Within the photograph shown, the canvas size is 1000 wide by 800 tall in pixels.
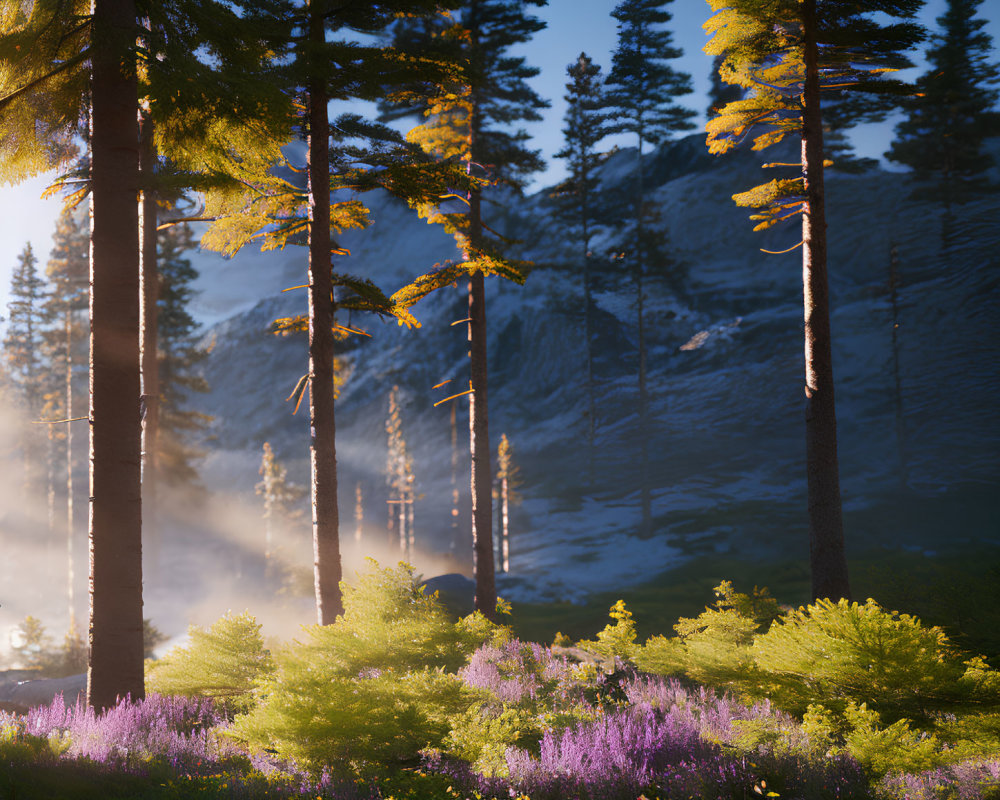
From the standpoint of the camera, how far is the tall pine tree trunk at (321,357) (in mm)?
9453

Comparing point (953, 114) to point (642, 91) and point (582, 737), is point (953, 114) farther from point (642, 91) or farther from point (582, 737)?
point (582, 737)

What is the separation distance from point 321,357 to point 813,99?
29.9 feet

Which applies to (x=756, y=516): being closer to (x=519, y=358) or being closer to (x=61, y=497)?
(x=519, y=358)

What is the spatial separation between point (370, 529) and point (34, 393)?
29.1 meters

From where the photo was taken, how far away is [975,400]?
132 feet

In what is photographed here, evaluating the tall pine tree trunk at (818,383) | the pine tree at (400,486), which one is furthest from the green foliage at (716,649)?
the pine tree at (400,486)

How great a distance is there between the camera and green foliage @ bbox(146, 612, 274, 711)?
6.95 metres

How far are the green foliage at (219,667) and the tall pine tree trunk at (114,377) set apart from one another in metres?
0.46


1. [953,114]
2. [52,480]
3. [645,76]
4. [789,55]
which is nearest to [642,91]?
[645,76]

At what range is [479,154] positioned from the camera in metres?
14.6

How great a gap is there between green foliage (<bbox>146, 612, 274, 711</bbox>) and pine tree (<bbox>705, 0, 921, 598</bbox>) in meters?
8.06

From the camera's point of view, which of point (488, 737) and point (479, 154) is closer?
point (488, 737)

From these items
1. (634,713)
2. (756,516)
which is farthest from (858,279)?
(634,713)

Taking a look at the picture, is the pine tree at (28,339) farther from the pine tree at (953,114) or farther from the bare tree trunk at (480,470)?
the pine tree at (953,114)
